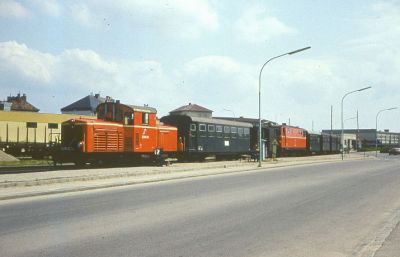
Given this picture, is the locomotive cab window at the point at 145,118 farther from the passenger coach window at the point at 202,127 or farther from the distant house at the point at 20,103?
the distant house at the point at 20,103

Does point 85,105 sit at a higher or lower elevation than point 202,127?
higher

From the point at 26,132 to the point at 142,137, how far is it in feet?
63.0

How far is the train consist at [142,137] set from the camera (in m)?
23.1

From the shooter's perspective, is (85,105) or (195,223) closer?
(195,223)

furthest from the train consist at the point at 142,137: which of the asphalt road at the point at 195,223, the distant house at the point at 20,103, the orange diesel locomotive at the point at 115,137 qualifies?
the distant house at the point at 20,103

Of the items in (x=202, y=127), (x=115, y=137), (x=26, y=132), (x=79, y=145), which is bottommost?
(x=79, y=145)

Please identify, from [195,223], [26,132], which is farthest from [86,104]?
[195,223]

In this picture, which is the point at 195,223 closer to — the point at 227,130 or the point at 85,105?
the point at 227,130

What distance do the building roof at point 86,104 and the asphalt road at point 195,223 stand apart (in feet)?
251

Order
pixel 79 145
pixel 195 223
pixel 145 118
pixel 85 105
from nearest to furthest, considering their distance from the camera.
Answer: pixel 195 223
pixel 79 145
pixel 145 118
pixel 85 105

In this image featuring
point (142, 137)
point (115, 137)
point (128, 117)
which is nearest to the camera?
point (115, 137)

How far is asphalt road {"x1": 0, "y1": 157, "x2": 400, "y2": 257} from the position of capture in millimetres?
7027

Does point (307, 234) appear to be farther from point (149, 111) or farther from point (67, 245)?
point (149, 111)

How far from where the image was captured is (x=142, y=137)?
26031 millimetres
